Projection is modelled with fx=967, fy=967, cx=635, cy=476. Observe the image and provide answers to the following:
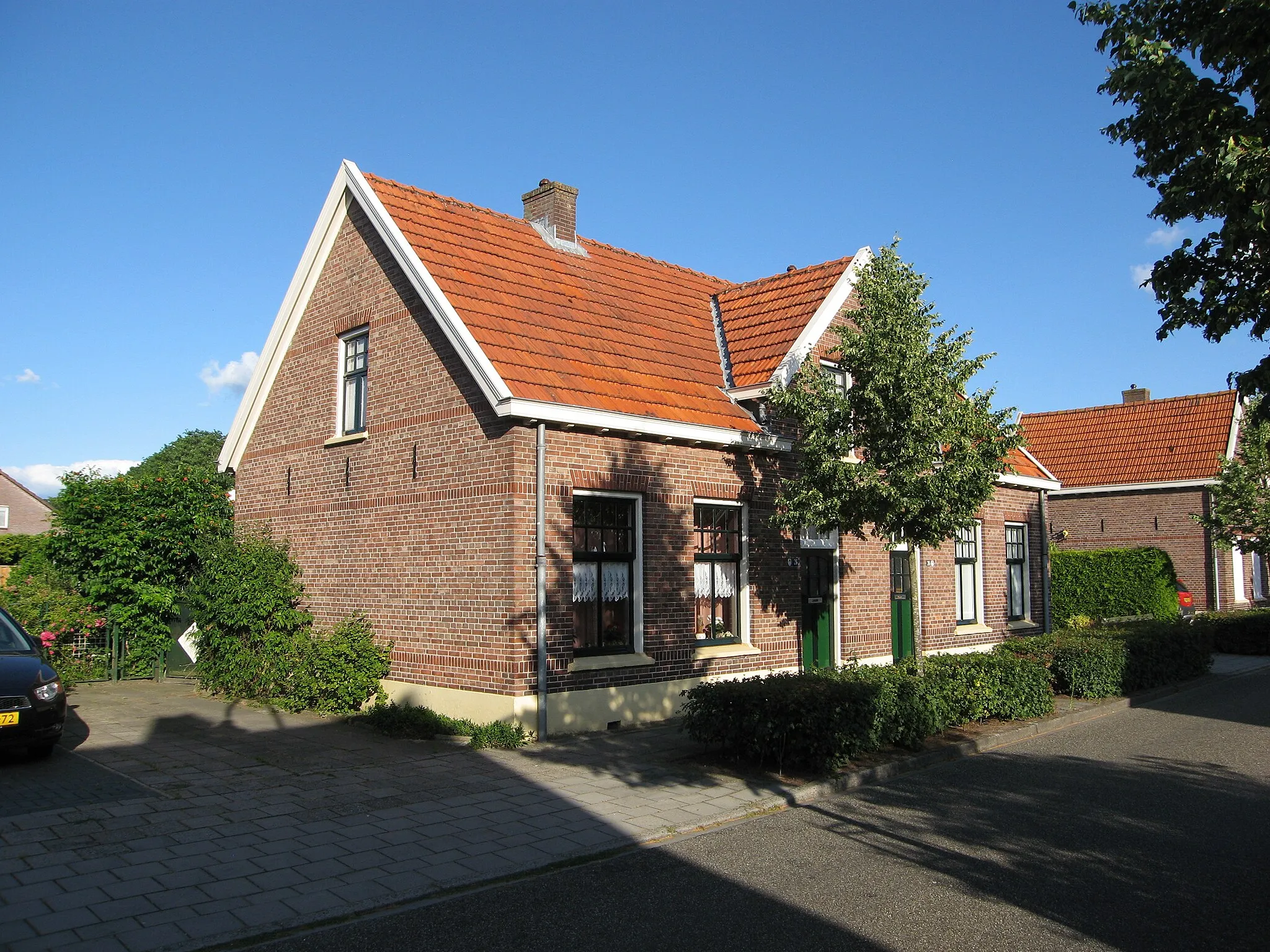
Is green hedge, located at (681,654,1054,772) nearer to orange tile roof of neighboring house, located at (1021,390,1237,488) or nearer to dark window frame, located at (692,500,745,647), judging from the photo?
dark window frame, located at (692,500,745,647)

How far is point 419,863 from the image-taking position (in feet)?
22.6

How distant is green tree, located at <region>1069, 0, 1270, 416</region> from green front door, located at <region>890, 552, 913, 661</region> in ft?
27.4

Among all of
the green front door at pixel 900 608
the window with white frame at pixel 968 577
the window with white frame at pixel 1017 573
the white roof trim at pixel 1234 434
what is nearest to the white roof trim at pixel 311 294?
the green front door at pixel 900 608

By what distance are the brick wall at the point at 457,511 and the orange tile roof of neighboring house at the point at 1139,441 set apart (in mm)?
17530

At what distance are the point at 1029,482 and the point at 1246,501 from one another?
25.9 ft

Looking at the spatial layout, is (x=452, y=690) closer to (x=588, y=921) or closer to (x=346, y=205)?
(x=588, y=921)

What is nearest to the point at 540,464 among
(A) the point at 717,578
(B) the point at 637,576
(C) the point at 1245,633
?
(B) the point at 637,576

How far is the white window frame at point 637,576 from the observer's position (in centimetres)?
1245

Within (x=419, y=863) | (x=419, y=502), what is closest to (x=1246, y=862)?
(x=419, y=863)

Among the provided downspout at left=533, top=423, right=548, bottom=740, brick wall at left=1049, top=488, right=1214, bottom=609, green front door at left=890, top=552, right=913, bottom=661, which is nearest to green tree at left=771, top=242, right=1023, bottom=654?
downspout at left=533, top=423, right=548, bottom=740

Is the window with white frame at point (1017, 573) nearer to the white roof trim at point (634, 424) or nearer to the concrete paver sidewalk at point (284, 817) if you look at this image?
the white roof trim at point (634, 424)

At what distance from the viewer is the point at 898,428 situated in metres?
11.8

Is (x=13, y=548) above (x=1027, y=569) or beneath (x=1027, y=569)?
above

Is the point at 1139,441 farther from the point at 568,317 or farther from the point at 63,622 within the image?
the point at 63,622
